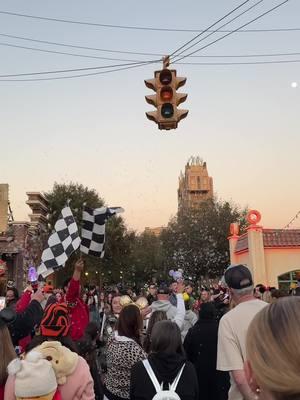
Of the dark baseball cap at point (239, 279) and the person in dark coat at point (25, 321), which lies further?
the person in dark coat at point (25, 321)

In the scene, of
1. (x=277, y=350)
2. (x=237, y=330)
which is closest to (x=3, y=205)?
(x=237, y=330)

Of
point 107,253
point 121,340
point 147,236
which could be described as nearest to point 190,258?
point 107,253

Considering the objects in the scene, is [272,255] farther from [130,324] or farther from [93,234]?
[130,324]

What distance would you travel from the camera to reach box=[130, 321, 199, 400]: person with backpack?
3336 millimetres

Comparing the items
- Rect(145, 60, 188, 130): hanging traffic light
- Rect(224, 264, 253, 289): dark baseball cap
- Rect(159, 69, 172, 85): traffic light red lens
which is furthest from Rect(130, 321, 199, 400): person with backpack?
Rect(159, 69, 172, 85): traffic light red lens

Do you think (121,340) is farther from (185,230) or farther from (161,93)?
(185,230)

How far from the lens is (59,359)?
2.94m

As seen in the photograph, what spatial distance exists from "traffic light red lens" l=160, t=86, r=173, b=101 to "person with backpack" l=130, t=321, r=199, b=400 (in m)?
5.99

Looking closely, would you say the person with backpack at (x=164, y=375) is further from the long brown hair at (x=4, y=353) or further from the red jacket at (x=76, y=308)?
the red jacket at (x=76, y=308)

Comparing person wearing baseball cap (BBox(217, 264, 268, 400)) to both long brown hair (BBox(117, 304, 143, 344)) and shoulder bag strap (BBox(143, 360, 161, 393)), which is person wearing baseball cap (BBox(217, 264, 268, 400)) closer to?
shoulder bag strap (BBox(143, 360, 161, 393))

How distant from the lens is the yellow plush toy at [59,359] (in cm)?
292

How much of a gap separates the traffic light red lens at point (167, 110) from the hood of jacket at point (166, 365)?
19.2 ft

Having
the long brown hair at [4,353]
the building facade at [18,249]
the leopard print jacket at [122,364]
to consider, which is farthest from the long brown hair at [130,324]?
the building facade at [18,249]

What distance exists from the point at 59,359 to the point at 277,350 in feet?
6.56
